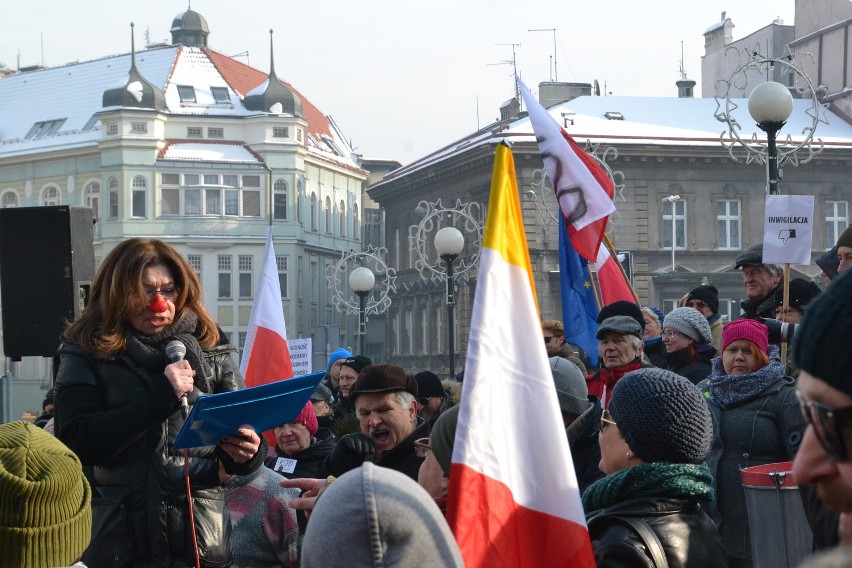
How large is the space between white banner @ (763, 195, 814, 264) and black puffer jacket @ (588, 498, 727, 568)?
16.4 feet

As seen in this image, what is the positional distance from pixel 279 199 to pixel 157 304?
57559mm

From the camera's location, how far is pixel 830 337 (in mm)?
2244

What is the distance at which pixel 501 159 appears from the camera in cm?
409

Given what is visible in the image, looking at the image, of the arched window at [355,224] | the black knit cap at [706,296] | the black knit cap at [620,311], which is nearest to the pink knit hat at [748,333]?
the black knit cap at [620,311]

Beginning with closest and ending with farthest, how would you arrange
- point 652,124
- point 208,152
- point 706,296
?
point 706,296
point 652,124
point 208,152

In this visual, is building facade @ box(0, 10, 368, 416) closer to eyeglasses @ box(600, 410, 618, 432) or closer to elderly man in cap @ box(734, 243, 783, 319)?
elderly man in cap @ box(734, 243, 783, 319)

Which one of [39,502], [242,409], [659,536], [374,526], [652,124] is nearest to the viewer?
[374,526]

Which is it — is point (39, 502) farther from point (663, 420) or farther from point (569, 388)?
point (569, 388)

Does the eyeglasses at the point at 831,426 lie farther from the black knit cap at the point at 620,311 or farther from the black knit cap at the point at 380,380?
the black knit cap at the point at 620,311

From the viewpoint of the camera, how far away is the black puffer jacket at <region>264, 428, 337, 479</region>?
23.6ft

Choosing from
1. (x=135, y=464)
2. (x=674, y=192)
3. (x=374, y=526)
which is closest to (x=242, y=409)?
(x=135, y=464)

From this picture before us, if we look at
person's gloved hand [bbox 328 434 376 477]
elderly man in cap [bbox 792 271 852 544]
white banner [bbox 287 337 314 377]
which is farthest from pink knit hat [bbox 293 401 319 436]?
white banner [bbox 287 337 314 377]

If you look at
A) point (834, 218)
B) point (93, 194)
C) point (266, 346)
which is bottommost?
point (266, 346)

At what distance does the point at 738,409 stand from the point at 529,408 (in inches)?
126
